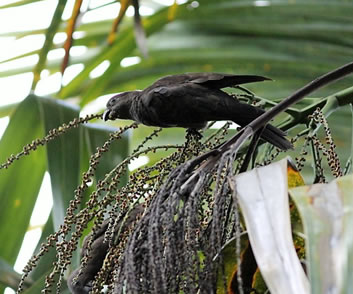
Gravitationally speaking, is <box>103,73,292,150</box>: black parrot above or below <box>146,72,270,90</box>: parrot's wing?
below

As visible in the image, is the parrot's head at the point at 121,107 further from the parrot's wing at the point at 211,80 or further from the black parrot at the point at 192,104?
the parrot's wing at the point at 211,80

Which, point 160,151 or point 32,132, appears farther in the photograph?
point 160,151

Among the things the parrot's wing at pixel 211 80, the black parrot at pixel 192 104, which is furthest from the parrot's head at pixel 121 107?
the parrot's wing at pixel 211 80

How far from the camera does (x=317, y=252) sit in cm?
67

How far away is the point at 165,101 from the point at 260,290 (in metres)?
0.59

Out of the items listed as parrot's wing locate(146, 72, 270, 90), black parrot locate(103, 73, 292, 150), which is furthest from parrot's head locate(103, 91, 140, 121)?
parrot's wing locate(146, 72, 270, 90)

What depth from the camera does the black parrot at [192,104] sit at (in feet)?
4.03

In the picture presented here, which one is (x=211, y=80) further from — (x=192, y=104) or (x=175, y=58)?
(x=175, y=58)

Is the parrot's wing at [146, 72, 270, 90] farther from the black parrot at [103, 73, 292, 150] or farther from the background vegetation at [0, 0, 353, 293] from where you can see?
the background vegetation at [0, 0, 353, 293]

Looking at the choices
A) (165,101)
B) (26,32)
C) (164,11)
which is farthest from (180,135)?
(165,101)

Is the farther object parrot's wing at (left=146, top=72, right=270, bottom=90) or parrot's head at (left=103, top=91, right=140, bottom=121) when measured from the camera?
parrot's head at (left=103, top=91, right=140, bottom=121)

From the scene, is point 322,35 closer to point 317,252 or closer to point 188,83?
point 188,83

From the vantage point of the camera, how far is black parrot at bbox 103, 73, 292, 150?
1.23 m

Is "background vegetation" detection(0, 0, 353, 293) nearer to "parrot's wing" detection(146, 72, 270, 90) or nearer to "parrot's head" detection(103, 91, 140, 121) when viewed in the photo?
"parrot's head" detection(103, 91, 140, 121)
